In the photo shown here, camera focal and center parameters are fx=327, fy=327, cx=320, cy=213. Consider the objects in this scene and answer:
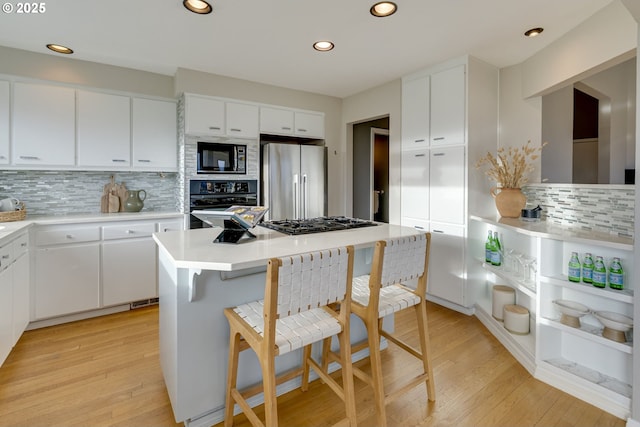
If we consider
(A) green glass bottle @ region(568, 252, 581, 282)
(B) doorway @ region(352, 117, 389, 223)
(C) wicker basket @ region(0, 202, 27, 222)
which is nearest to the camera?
(A) green glass bottle @ region(568, 252, 581, 282)

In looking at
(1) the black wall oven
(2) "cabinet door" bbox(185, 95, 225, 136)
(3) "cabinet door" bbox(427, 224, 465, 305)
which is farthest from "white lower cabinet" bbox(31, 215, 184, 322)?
(3) "cabinet door" bbox(427, 224, 465, 305)

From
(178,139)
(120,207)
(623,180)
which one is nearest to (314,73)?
(178,139)

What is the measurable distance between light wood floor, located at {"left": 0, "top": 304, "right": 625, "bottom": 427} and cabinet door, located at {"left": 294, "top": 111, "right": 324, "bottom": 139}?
274cm

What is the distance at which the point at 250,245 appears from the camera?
1700 mm

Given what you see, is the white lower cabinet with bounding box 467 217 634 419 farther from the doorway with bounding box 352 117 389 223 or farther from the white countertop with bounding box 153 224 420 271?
the doorway with bounding box 352 117 389 223

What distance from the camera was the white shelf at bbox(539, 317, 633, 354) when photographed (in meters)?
1.75

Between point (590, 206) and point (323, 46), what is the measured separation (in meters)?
2.40

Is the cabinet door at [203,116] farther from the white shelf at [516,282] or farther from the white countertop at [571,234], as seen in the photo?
the white shelf at [516,282]

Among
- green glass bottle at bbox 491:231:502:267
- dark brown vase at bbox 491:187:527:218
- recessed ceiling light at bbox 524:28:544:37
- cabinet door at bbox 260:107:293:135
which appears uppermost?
recessed ceiling light at bbox 524:28:544:37

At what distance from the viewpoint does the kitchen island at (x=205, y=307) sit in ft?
5.13

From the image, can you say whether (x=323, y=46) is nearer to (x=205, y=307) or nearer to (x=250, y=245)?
(x=250, y=245)

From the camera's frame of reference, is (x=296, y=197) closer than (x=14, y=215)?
No

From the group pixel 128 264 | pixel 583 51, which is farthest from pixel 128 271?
pixel 583 51

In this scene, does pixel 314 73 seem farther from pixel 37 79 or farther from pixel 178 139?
pixel 37 79
